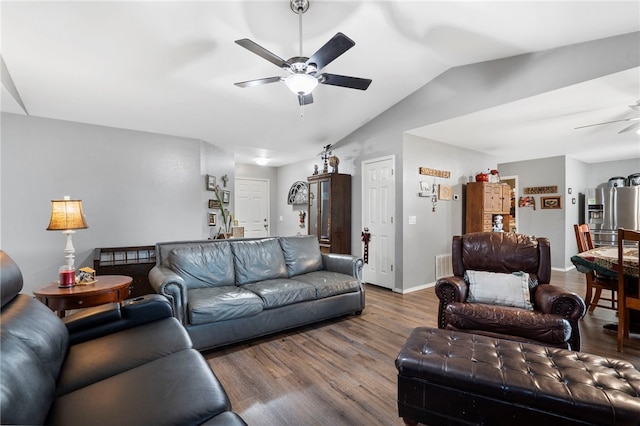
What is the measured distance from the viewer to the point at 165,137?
4527mm

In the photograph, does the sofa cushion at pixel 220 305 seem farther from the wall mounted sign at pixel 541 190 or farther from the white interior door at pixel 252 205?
the wall mounted sign at pixel 541 190

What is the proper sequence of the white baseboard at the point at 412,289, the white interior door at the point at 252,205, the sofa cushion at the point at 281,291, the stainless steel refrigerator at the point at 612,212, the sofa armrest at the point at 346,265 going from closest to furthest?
the sofa cushion at the point at 281,291 → the sofa armrest at the point at 346,265 → the white baseboard at the point at 412,289 → the stainless steel refrigerator at the point at 612,212 → the white interior door at the point at 252,205

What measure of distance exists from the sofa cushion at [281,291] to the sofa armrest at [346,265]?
633 mm

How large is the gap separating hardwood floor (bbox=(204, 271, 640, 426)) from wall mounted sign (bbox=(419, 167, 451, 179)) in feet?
7.10

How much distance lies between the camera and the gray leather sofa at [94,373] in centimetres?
97

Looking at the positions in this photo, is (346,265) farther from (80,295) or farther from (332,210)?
(80,295)

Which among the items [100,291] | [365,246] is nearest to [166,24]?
[100,291]

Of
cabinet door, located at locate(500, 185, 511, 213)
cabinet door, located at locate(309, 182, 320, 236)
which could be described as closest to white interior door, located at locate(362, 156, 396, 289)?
cabinet door, located at locate(309, 182, 320, 236)

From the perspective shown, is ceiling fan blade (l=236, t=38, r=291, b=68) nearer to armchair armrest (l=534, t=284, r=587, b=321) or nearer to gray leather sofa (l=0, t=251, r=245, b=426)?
gray leather sofa (l=0, t=251, r=245, b=426)

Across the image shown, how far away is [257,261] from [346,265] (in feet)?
3.50

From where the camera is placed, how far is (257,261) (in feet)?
10.7

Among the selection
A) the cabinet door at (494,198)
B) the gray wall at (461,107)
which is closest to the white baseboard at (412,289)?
the gray wall at (461,107)

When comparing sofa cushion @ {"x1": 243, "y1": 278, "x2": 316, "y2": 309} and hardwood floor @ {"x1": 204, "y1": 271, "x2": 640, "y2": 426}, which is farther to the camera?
sofa cushion @ {"x1": 243, "y1": 278, "x2": 316, "y2": 309}

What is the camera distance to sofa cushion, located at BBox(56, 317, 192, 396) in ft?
4.27
